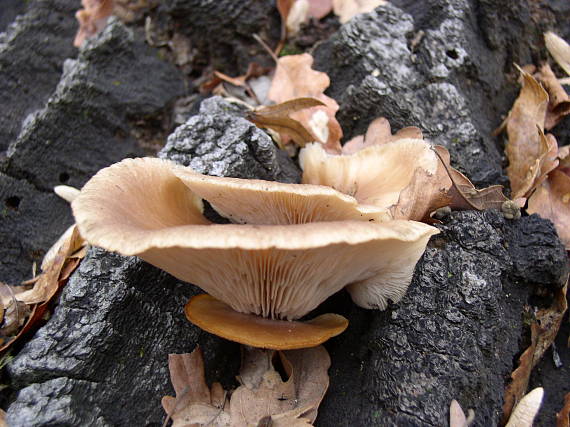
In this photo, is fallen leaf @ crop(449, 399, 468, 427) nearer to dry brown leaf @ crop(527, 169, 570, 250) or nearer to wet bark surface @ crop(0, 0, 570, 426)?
wet bark surface @ crop(0, 0, 570, 426)

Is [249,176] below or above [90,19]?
below

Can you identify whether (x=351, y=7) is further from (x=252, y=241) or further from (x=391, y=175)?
(x=252, y=241)

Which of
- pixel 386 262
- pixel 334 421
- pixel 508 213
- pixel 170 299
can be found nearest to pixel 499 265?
pixel 508 213

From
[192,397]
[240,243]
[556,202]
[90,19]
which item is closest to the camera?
[240,243]

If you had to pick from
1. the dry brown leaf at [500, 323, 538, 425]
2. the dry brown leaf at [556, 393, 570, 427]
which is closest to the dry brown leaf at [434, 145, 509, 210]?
the dry brown leaf at [500, 323, 538, 425]

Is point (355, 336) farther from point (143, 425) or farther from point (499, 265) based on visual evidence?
point (143, 425)

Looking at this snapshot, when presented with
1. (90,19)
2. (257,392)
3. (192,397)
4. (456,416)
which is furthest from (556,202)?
(90,19)
